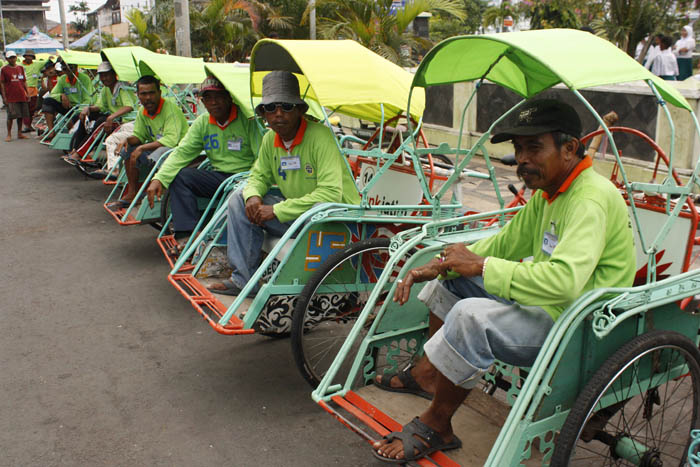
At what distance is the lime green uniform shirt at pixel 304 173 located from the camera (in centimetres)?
394

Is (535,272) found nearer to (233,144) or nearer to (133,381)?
(133,381)

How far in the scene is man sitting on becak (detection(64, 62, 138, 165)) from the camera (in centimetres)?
810

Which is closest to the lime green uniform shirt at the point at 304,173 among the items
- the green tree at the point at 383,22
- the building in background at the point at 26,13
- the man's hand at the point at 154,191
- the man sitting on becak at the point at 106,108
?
the man's hand at the point at 154,191

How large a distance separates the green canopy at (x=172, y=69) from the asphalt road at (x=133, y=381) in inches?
67.8

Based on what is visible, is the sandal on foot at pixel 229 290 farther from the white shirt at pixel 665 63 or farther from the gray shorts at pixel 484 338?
the white shirt at pixel 665 63

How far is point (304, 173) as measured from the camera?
13.6ft

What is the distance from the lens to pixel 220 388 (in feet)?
12.3

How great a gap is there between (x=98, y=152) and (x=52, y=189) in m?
1.32

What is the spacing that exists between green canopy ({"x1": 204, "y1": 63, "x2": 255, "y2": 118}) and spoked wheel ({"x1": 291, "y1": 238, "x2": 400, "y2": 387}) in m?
1.90

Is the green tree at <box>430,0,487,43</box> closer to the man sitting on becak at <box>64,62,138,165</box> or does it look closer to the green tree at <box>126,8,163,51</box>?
the green tree at <box>126,8,163,51</box>

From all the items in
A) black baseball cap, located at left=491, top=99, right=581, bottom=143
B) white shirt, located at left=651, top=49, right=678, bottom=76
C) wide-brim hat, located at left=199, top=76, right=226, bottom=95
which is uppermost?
white shirt, located at left=651, top=49, right=678, bottom=76

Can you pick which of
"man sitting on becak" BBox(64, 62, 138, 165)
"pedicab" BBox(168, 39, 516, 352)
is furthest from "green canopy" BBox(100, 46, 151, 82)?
"pedicab" BBox(168, 39, 516, 352)

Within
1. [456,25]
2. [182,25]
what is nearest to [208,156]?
[182,25]

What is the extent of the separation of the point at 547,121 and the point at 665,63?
989 cm
